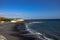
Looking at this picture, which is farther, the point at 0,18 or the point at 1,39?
the point at 0,18

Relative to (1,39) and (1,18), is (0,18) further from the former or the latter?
(1,39)

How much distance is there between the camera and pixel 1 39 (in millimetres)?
11617

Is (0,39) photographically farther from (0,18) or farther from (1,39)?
(0,18)

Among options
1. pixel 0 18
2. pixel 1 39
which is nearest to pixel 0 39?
pixel 1 39

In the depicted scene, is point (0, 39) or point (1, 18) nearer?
point (0, 39)

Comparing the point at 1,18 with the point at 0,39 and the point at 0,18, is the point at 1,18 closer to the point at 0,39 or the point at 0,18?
the point at 0,18

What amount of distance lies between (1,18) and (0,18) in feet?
2.57

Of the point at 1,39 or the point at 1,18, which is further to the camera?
the point at 1,18

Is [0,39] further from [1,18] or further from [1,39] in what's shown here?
[1,18]

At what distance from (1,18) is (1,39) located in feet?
206

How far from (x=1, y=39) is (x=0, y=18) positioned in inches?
2449

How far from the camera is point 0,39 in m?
11.6

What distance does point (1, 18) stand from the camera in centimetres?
7312

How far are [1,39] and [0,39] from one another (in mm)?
84
